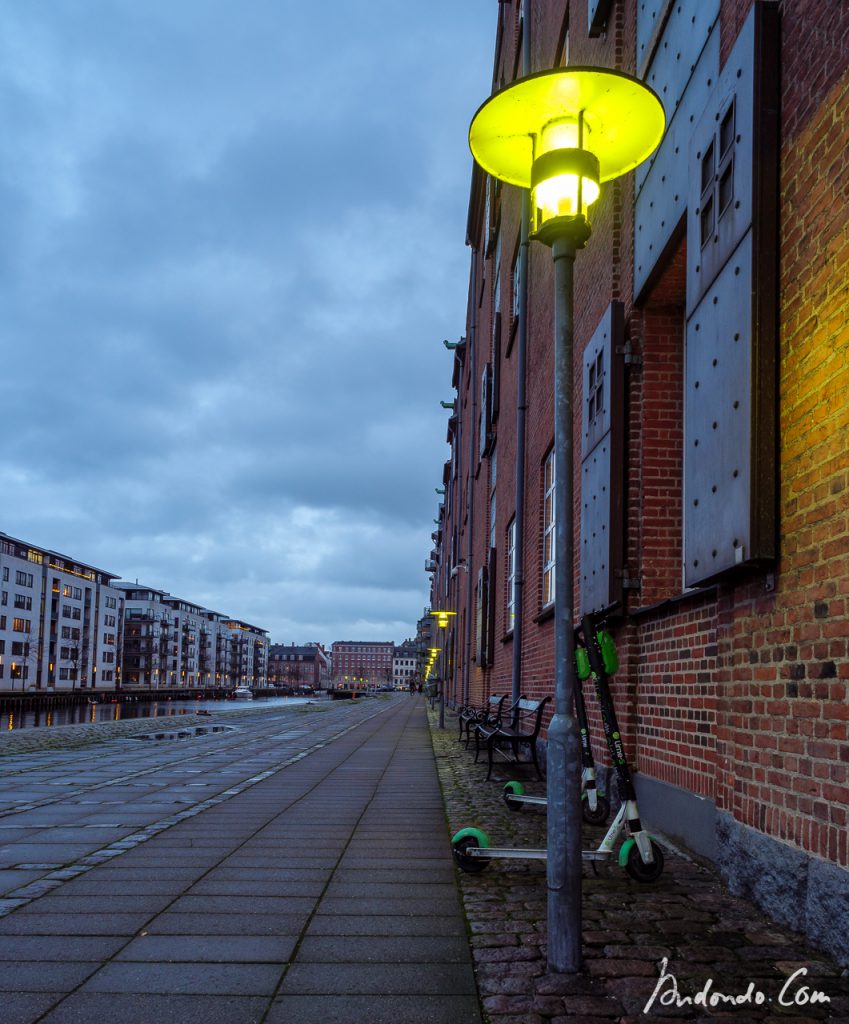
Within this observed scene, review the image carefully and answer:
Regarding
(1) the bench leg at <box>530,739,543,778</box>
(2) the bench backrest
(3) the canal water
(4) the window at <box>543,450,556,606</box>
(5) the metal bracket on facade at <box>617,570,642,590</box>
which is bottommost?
(3) the canal water

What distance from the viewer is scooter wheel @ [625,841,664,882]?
15.6 feet

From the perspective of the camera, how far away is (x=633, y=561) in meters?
7.19

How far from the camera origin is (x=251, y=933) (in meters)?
4.00

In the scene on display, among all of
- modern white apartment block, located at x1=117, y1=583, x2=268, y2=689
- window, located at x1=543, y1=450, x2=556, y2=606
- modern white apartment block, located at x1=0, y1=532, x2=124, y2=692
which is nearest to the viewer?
window, located at x1=543, y1=450, x2=556, y2=606

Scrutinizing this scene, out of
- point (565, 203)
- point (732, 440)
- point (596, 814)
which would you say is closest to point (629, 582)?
point (596, 814)

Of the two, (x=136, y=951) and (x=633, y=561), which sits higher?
(x=633, y=561)

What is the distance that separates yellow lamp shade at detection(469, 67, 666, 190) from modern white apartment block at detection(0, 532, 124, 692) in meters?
86.6

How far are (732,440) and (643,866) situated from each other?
7.47 feet

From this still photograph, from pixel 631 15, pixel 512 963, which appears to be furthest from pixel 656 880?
pixel 631 15

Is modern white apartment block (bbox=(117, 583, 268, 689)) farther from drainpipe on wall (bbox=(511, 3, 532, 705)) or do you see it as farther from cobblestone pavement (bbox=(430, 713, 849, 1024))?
cobblestone pavement (bbox=(430, 713, 849, 1024))

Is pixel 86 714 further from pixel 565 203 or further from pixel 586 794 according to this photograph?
pixel 565 203

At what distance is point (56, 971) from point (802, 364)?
3.98m

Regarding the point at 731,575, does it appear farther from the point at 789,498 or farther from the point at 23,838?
the point at 23,838

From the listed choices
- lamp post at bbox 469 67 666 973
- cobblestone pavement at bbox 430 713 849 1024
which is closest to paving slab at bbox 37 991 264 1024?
cobblestone pavement at bbox 430 713 849 1024
